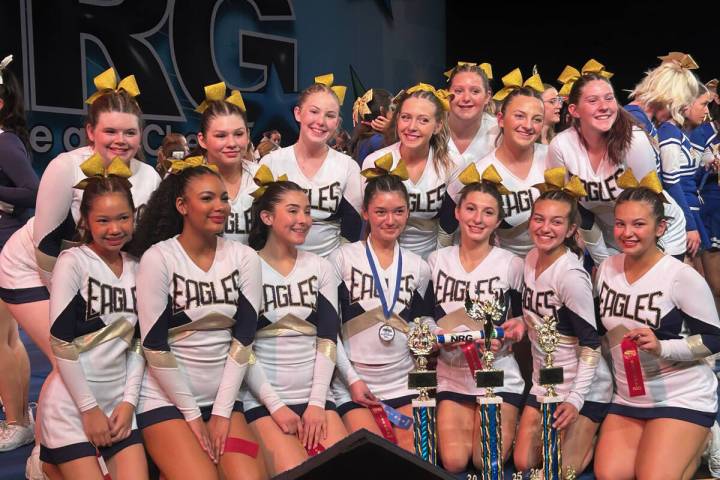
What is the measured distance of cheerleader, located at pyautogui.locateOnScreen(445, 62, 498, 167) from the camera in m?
4.52

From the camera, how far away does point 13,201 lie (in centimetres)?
415

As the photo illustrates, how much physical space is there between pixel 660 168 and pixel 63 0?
565 cm

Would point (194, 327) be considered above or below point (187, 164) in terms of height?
below

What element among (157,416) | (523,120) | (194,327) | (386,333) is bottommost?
(157,416)

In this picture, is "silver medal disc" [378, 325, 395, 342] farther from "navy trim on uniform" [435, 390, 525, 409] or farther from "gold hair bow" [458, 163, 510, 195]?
"gold hair bow" [458, 163, 510, 195]

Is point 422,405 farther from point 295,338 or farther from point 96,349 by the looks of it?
point 96,349

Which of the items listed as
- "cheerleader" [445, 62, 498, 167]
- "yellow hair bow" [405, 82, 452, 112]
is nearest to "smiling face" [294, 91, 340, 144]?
"yellow hair bow" [405, 82, 452, 112]

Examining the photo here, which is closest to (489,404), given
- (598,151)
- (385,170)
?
(385,170)

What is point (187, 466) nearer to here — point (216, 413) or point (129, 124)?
point (216, 413)

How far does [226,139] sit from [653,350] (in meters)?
2.14

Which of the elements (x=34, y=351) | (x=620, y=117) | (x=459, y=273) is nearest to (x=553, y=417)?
(x=459, y=273)

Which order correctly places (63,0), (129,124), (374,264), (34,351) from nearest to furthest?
(129,124) → (374,264) → (34,351) → (63,0)

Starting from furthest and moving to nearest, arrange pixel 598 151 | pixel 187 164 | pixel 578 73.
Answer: pixel 578 73 → pixel 598 151 → pixel 187 164

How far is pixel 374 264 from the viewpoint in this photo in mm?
3936
